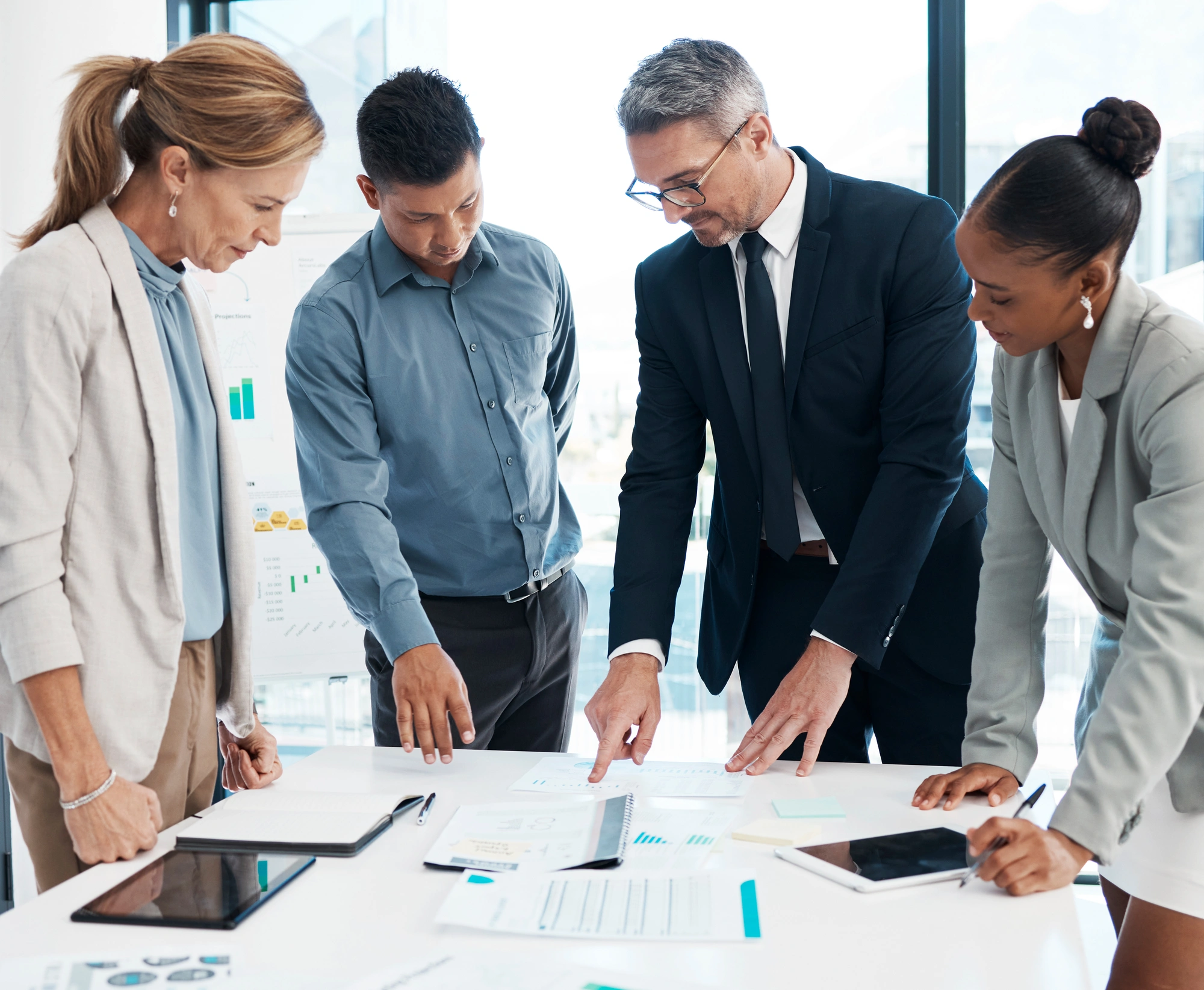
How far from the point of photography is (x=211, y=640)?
1441 mm

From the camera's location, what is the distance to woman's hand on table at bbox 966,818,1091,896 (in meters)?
1.01

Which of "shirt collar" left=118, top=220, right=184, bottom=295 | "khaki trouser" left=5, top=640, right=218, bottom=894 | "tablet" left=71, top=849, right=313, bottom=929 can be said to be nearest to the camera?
"tablet" left=71, top=849, right=313, bottom=929

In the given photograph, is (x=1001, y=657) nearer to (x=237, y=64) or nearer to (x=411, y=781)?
(x=411, y=781)

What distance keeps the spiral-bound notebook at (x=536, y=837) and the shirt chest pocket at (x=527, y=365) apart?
0.86m

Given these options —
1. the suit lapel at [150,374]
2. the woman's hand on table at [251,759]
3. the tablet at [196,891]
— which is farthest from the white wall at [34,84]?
the tablet at [196,891]

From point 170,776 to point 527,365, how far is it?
0.97m

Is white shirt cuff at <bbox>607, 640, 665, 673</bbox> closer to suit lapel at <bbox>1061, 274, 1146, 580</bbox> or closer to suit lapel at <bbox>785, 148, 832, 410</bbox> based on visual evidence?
suit lapel at <bbox>785, 148, 832, 410</bbox>

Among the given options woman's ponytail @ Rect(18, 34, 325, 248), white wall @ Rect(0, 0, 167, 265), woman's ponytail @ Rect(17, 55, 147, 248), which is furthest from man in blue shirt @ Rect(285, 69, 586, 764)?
white wall @ Rect(0, 0, 167, 265)

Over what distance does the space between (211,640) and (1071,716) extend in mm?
2310

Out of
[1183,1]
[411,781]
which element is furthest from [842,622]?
[1183,1]

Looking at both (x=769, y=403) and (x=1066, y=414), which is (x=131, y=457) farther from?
(x=1066, y=414)

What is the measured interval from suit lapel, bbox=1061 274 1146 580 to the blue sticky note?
17.5 inches

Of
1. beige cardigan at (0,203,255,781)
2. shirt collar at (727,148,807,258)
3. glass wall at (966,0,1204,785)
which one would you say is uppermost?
glass wall at (966,0,1204,785)

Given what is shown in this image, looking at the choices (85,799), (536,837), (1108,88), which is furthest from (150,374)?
(1108,88)
